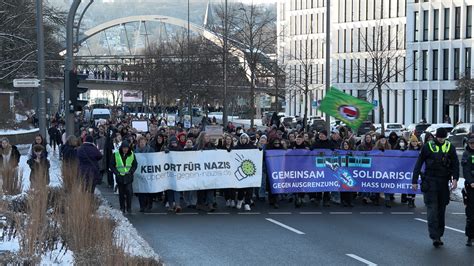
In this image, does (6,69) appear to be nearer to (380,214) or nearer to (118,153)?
(118,153)

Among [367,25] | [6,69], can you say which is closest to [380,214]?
[6,69]

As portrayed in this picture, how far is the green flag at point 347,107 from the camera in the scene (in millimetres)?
23891

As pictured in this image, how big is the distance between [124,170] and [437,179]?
7236mm

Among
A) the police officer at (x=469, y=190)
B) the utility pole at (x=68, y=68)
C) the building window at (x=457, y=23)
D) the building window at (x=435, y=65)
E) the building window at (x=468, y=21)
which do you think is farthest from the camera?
the building window at (x=435, y=65)

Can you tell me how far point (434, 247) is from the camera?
46.6ft

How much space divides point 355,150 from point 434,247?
7436 mm

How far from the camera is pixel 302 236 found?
15.6 m

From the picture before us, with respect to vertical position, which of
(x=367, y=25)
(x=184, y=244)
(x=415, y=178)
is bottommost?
(x=184, y=244)

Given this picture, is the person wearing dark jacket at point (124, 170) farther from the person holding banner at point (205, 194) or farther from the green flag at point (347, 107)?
the green flag at point (347, 107)

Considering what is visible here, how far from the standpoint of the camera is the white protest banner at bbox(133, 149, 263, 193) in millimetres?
20219

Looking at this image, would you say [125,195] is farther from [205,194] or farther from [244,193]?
[244,193]

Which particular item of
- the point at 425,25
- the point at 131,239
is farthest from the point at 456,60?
the point at 131,239

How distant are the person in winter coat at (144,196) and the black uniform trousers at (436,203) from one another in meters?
7.52

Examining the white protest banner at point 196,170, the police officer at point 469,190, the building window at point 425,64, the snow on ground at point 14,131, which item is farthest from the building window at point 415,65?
the police officer at point 469,190
